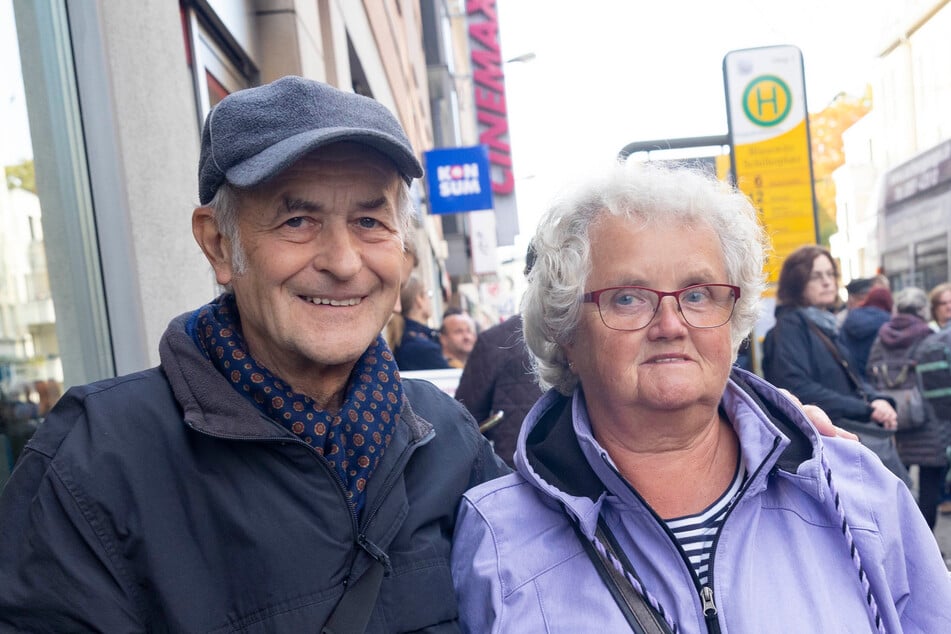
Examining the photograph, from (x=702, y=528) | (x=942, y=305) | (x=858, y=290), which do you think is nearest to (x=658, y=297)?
(x=702, y=528)

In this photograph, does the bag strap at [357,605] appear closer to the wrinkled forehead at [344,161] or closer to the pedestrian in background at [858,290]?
the wrinkled forehead at [344,161]

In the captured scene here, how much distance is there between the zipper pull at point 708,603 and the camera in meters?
1.76

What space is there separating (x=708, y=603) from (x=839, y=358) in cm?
349

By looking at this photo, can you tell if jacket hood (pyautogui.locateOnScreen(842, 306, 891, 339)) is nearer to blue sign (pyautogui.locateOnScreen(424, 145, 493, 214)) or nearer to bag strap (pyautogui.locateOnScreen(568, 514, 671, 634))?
bag strap (pyautogui.locateOnScreen(568, 514, 671, 634))

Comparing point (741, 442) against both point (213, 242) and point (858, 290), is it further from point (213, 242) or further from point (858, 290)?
point (858, 290)

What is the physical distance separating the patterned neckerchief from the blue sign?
12.0m

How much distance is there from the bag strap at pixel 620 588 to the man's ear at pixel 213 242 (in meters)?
0.88

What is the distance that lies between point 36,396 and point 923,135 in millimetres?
28593

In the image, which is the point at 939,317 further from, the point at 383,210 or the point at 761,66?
the point at 383,210

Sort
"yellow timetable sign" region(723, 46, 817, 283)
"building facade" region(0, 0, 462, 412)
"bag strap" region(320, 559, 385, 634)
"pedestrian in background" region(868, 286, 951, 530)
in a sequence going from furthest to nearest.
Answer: "yellow timetable sign" region(723, 46, 817, 283) < "pedestrian in background" region(868, 286, 951, 530) < "building facade" region(0, 0, 462, 412) < "bag strap" region(320, 559, 385, 634)

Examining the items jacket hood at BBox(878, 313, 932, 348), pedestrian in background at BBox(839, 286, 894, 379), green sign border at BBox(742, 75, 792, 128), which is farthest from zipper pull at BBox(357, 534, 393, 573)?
pedestrian in background at BBox(839, 286, 894, 379)

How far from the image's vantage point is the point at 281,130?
1727 mm

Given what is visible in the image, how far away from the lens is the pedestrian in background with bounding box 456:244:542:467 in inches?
169

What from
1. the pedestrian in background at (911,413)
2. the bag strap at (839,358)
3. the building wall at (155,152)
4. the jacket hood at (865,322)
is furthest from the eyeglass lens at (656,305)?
the jacket hood at (865,322)
